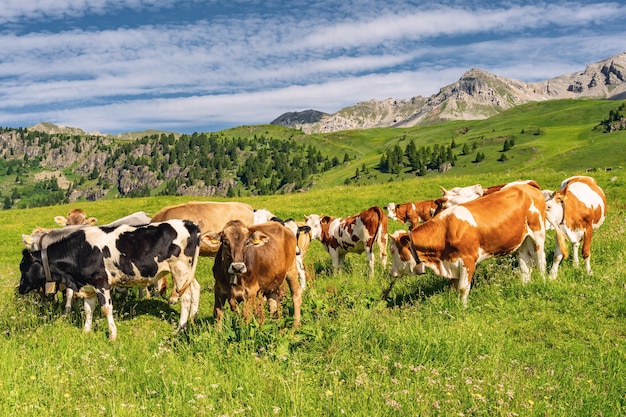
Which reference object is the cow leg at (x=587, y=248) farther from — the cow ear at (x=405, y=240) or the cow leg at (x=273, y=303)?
the cow leg at (x=273, y=303)

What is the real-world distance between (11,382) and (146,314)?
17.0 feet

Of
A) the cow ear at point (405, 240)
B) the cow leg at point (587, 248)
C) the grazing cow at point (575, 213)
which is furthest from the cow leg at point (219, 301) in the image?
the cow leg at point (587, 248)

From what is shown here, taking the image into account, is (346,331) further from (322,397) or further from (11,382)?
(11,382)

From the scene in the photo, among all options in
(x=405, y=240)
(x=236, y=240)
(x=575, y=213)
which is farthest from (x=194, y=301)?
(x=575, y=213)

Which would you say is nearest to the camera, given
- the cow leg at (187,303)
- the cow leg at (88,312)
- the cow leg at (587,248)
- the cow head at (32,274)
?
the cow leg at (88,312)

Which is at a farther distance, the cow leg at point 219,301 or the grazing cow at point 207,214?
the grazing cow at point 207,214

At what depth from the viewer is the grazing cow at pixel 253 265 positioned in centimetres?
823

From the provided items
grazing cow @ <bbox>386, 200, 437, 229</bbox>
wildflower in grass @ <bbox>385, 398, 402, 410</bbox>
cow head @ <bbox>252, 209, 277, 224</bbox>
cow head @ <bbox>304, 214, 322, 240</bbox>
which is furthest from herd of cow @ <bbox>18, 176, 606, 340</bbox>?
grazing cow @ <bbox>386, 200, 437, 229</bbox>

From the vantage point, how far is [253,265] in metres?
8.90

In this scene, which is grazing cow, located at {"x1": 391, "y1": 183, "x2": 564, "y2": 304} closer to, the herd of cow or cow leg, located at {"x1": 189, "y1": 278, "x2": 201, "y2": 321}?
the herd of cow

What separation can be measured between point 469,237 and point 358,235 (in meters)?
5.75

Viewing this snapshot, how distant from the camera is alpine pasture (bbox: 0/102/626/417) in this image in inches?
228

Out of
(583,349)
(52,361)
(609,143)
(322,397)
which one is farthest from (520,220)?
(609,143)

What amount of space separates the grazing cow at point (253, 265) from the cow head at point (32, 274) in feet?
16.3
